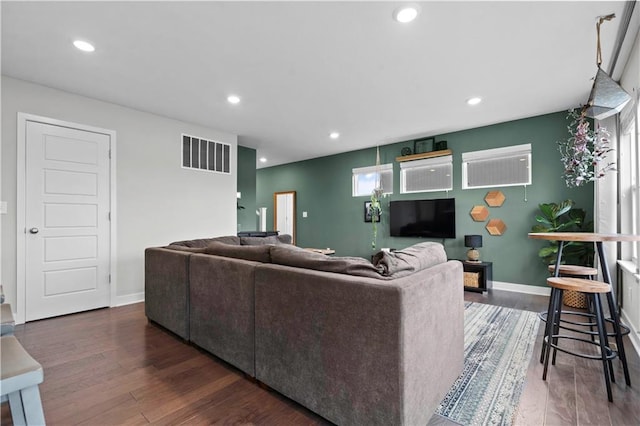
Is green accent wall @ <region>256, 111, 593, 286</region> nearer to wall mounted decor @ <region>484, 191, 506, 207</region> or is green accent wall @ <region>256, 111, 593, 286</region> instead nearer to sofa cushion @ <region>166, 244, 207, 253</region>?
wall mounted decor @ <region>484, 191, 506, 207</region>

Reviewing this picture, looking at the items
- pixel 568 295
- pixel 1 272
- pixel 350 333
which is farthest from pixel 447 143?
pixel 1 272

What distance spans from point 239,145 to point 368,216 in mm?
2982

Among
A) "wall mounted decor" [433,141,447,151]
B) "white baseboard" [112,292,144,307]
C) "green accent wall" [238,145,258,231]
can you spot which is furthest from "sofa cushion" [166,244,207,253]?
"wall mounted decor" [433,141,447,151]

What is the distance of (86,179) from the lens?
3.52 meters

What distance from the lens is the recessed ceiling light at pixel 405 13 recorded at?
6.68ft

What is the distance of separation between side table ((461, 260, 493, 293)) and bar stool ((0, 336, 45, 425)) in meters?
4.56

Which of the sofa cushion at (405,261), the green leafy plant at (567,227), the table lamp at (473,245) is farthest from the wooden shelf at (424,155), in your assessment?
the sofa cushion at (405,261)

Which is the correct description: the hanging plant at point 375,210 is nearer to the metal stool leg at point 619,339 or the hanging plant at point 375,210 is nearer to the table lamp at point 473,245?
the table lamp at point 473,245

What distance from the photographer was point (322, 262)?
1.62 m

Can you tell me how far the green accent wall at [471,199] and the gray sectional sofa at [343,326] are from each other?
3171 mm

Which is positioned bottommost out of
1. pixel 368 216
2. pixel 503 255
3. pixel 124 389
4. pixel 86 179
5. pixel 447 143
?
pixel 124 389

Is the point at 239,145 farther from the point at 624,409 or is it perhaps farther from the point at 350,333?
the point at 624,409

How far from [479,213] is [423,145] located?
4.96ft

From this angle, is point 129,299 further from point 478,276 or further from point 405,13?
point 478,276
